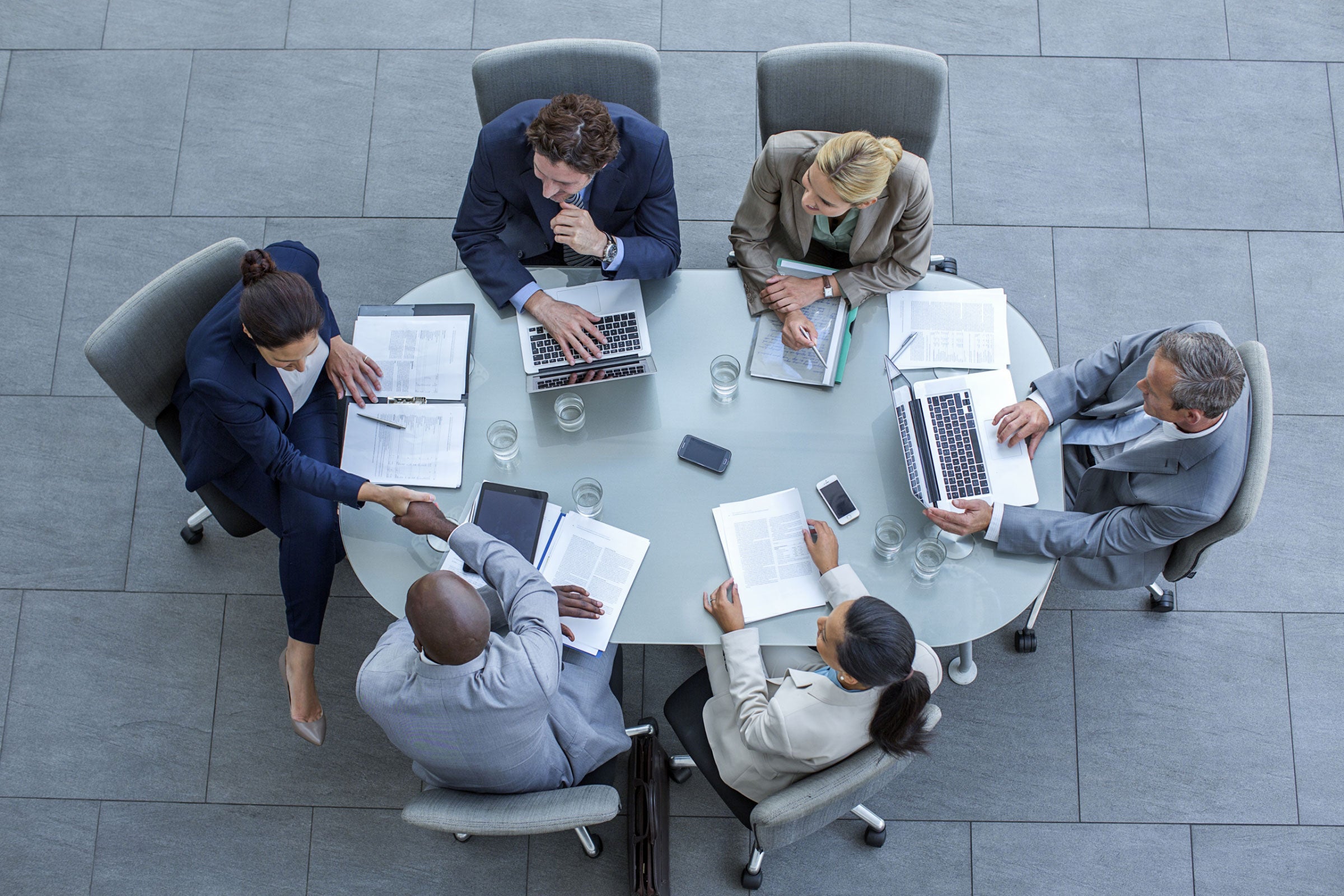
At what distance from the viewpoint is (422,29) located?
3.38m

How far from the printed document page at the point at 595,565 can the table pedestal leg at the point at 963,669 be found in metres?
1.25

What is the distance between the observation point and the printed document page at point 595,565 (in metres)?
2.06

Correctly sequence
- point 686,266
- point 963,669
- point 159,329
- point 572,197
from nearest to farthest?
point 159,329, point 572,197, point 963,669, point 686,266

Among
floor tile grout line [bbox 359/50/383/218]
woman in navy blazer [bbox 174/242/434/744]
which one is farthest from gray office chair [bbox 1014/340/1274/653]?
floor tile grout line [bbox 359/50/383/218]

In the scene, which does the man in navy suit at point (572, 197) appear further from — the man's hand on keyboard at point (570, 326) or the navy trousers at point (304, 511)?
the navy trousers at point (304, 511)

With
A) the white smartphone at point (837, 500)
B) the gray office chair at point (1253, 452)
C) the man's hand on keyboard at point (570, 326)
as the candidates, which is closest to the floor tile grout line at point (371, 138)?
the man's hand on keyboard at point (570, 326)

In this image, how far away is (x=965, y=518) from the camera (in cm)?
207

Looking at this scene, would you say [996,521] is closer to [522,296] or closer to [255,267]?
[522,296]

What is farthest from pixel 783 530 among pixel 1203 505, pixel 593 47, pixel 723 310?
pixel 593 47

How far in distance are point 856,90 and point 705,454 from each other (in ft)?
3.36

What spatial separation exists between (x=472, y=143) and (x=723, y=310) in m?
1.50

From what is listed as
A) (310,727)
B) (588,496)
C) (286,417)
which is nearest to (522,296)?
(588,496)

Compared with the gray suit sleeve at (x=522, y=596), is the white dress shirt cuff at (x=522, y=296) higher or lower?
higher

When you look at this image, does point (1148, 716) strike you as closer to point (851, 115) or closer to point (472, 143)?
point (851, 115)
